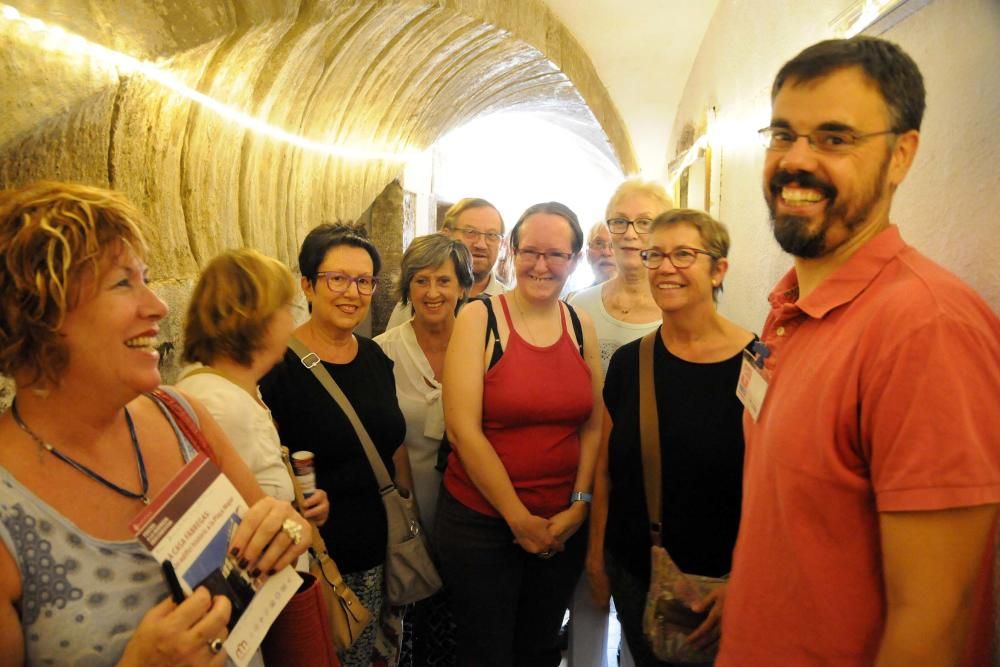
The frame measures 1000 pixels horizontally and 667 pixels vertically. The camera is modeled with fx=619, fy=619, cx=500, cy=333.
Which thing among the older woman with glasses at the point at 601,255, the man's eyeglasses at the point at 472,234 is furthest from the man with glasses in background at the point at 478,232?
the older woman with glasses at the point at 601,255

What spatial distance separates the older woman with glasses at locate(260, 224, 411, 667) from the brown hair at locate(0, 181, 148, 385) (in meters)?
0.94

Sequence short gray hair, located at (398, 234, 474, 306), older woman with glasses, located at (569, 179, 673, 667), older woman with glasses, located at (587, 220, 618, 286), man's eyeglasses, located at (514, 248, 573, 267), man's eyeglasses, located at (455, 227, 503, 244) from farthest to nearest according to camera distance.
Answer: older woman with glasses, located at (587, 220, 618, 286) < man's eyeglasses, located at (455, 227, 503, 244) < short gray hair, located at (398, 234, 474, 306) < older woman with glasses, located at (569, 179, 673, 667) < man's eyeglasses, located at (514, 248, 573, 267)

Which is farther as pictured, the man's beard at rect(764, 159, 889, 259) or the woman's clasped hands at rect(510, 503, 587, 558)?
the woman's clasped hands at rect(510, 503, 587, 558)

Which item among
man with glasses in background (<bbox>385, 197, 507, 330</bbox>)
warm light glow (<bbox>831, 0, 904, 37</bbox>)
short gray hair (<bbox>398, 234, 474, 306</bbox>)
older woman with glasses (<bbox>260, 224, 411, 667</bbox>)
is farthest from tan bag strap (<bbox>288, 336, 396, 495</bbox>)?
warm light glow (<bbox>831, 0, 904, 37</bbox>)

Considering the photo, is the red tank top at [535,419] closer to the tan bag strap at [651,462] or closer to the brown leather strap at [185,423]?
the tan bag strap at [651,462]

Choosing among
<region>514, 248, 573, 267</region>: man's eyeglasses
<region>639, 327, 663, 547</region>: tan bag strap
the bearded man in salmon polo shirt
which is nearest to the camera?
the bearded man in salmon polo shirt

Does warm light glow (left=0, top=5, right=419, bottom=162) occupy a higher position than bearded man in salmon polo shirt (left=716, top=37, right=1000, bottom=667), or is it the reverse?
warm light glow (left=0, top=5, right=419, bottom=162)

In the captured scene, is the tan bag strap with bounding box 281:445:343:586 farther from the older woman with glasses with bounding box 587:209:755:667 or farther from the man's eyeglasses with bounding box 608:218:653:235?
the man's eyeglasses with bounding box 608:218:653:235

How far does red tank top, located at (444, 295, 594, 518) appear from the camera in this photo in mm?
2066

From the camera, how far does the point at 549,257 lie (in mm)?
2199

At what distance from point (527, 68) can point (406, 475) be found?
15.5 ft

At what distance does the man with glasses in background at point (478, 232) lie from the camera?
3.22 meters

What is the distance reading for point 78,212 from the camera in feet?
3.38

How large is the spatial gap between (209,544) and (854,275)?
1.17 m
